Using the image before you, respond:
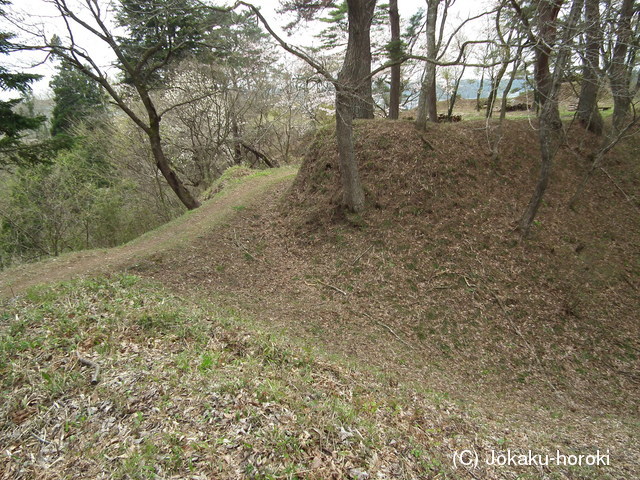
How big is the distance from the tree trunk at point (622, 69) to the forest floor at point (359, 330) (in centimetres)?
134

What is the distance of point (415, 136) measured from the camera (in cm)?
1012

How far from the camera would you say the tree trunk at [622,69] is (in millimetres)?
7586

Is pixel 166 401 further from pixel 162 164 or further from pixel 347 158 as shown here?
pixel 162 164

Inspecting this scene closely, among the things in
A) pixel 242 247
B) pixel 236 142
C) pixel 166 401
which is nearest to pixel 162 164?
pixel 242 247

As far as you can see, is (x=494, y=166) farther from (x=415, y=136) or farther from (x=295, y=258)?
(x=295, y=258)

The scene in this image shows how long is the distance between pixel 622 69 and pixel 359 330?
31.4 feet

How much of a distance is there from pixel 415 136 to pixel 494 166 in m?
2.59

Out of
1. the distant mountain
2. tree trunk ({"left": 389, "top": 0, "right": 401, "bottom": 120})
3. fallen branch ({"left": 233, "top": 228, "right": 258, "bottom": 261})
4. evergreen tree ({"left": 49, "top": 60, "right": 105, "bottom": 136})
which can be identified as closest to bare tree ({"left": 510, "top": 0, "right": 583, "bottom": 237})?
the distant mountain

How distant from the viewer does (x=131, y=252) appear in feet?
28.8

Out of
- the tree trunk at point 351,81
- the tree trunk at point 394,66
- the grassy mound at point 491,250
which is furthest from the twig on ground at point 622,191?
the tree trunk at point 351,81

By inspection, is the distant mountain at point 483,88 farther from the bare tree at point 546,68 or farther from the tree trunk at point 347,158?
the tree trunk at point 347,158

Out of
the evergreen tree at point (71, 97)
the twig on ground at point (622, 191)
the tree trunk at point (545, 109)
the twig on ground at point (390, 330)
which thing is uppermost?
the evergreen tree at point (71, 97)

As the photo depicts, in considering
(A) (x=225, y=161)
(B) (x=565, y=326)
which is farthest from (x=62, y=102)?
(B) (x=565, y=326)

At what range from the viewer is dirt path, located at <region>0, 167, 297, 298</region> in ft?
24.5
